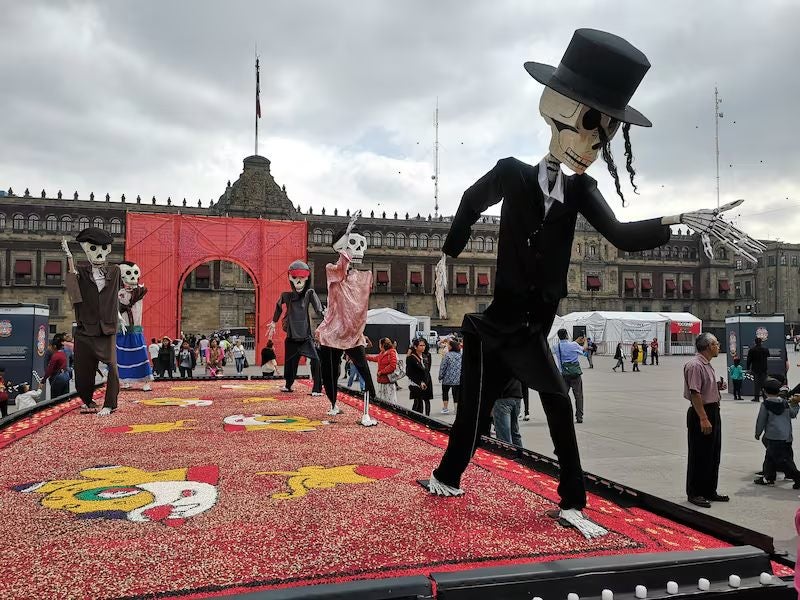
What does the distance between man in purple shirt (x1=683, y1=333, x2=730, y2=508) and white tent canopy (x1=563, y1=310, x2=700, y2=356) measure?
28186 mm

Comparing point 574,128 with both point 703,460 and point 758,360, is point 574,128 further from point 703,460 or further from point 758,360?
point 758,360

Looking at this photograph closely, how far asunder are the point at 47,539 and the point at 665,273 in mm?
58255

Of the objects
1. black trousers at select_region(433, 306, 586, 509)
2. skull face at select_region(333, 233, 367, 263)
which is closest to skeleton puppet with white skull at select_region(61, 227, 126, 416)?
skull face at select_region(333, 233, 367, 263)

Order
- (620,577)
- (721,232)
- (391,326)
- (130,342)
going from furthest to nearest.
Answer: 1. (391,326)
2. (130,342)
3. (721,232)
4. (620,577)

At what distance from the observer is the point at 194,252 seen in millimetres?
17031

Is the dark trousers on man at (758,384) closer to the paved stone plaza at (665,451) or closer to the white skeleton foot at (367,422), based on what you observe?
the paved stone plaza at (665,451)

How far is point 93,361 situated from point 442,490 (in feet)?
15.8

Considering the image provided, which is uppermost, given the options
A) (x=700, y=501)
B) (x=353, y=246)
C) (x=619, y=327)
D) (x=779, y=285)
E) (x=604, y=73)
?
(x=779, y=285)

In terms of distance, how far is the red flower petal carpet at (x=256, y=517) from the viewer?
90.6 inches

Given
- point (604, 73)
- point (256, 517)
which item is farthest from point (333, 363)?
point (604, 73)

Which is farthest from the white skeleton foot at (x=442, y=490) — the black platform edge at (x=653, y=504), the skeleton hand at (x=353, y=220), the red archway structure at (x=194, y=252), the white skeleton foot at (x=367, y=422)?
the red archway structure at (x=194, y=252)

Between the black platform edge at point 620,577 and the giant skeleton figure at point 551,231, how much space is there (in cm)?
58

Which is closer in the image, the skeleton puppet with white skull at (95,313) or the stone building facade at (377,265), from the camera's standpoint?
the skeleton puppet with white skull at (95,313)

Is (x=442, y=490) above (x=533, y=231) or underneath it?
underneath
